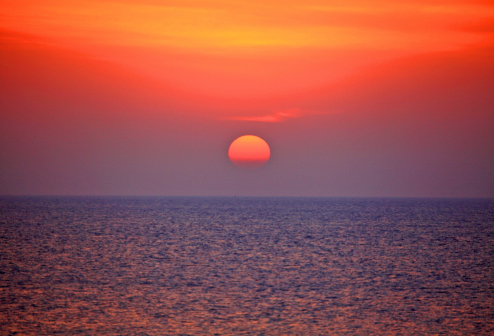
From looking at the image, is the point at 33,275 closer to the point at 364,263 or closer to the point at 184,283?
the point at 184,283

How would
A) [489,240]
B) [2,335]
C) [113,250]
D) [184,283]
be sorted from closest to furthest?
[2,335] → [184,283] → [113,250] → [489,240]

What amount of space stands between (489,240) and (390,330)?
67853mm

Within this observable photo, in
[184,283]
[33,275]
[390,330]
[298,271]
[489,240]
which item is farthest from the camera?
[489,240]

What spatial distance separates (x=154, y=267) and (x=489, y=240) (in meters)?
60.8

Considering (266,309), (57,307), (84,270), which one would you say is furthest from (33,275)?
(266,309)

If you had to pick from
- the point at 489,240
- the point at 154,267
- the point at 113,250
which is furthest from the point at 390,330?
the point at 489,240

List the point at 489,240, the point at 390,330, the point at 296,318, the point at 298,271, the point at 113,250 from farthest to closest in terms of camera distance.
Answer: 1. the point at 489,240
2. the point at 113,250
3. the point at 298,271
4. the point at 296,318
5. the point at 390,330

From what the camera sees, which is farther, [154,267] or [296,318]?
[154,267]

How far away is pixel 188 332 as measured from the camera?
1070 inches

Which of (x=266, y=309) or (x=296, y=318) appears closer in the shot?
(x=296, y=318)

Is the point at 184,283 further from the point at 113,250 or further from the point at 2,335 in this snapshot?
the point at 113,250

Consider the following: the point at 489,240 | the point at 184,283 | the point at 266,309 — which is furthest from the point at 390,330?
the point at 489,240

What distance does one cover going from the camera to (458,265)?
2195 inches

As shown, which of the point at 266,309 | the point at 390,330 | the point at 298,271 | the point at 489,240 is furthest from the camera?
the point at 489,240
